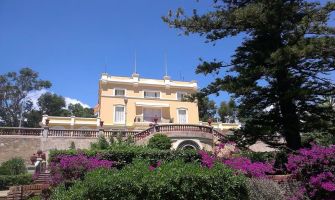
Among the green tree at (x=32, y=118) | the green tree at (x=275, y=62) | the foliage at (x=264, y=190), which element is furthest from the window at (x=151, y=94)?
the foliage at (x=264, y=190)

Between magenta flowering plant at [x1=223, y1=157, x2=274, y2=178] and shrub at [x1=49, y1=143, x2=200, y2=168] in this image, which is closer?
magenta flowering plant at [x1=223, y1=157, x2=274, y2=178]

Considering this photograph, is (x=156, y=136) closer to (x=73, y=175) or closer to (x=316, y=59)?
(x=73, y=175)

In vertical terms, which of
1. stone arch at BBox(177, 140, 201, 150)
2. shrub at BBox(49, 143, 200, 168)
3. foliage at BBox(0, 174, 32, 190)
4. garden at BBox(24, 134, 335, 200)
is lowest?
foliage at BBox(0, 174, 32, 190)

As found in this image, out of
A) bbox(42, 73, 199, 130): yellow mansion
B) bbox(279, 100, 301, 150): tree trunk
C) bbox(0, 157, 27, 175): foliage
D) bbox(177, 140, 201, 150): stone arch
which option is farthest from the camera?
bbox(42, 73, 199, 130): yellow mansion

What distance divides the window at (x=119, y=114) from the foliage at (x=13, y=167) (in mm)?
15996

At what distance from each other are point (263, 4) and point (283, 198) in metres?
7.14

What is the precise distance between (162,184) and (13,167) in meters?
20.7

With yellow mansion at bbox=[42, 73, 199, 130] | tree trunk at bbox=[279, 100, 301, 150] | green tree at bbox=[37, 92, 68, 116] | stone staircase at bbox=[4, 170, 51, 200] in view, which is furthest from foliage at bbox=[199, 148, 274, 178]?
green tree at bbox=[37, 92, 68, 116]

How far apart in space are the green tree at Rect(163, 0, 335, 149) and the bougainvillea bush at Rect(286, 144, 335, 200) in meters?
2.97

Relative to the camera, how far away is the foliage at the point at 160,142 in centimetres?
2506

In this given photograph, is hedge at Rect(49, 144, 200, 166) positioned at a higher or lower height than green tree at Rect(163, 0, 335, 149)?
lower

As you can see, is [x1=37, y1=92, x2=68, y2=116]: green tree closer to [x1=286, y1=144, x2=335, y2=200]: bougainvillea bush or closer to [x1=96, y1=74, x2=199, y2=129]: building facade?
[x1=96, y1=74, x2=199, y2=129]: building facade

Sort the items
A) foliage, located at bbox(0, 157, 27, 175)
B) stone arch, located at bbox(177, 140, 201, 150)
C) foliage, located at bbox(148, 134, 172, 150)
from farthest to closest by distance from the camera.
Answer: stone arch, located at bbox(177, 140, 201, 150), foliage, located at bbox(148, 134, 172, 150), foliage, located at bbox(0, 157, 27, 175)

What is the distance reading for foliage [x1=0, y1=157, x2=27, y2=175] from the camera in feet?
78.5
